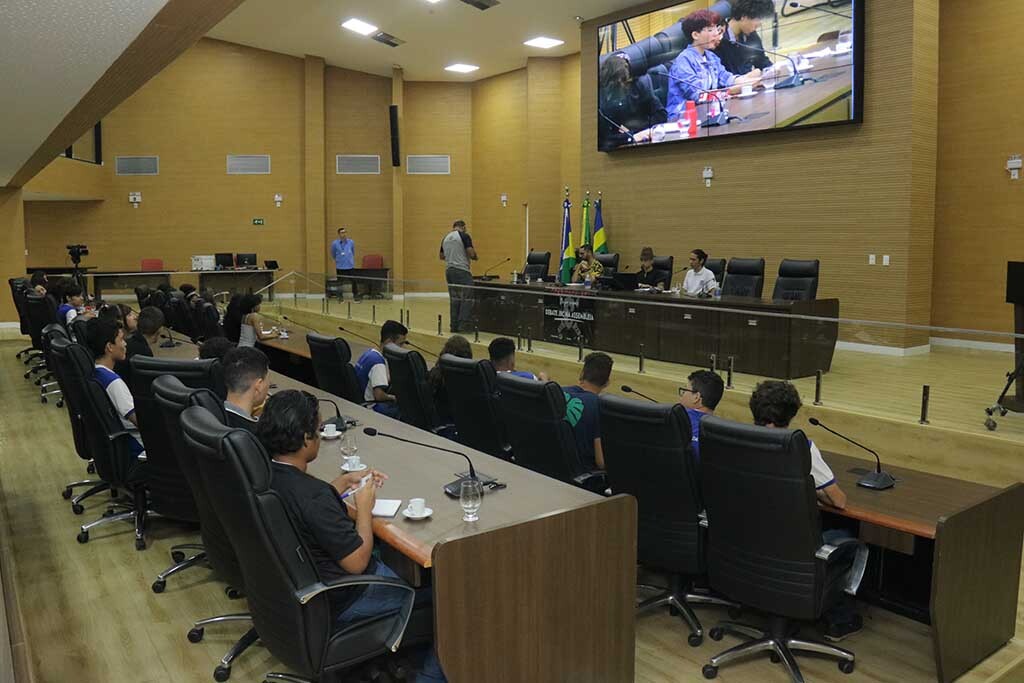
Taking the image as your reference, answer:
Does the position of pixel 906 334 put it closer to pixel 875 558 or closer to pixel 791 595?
pixel 875 558

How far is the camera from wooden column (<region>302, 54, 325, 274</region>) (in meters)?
17.8

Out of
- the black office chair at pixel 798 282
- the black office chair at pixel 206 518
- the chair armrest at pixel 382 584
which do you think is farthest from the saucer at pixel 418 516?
the black office chair at pixel 798 282

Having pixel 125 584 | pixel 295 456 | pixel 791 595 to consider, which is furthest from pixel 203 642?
pixel 791 595

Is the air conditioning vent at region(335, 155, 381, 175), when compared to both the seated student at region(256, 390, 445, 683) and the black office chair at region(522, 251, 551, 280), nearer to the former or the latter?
the black office chair at region(522, 251, 551, 280)

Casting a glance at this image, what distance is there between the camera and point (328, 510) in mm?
2611

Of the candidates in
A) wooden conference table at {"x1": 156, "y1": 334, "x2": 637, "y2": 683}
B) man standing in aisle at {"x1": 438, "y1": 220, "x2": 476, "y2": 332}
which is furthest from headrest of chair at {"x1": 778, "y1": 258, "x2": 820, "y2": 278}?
wooden conference table at {"x1": 156, "y1": 334, "x2": 637, "y2": 683}

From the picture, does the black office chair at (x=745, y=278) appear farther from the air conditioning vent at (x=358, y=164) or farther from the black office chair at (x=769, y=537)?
the air conditioning vent at (x=358, y=164)

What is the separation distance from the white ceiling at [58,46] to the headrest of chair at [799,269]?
704 cm

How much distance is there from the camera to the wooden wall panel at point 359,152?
18203mm

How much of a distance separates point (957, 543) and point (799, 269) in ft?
20.8

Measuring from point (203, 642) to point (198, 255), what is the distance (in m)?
15.7

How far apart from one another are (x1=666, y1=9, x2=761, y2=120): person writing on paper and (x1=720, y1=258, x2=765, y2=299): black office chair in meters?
2.73

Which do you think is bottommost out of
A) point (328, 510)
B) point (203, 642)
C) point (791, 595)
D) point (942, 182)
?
point (203, 642)

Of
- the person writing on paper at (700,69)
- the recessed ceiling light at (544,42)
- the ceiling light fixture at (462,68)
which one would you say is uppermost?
the ceiling light fixture at (462,68)
